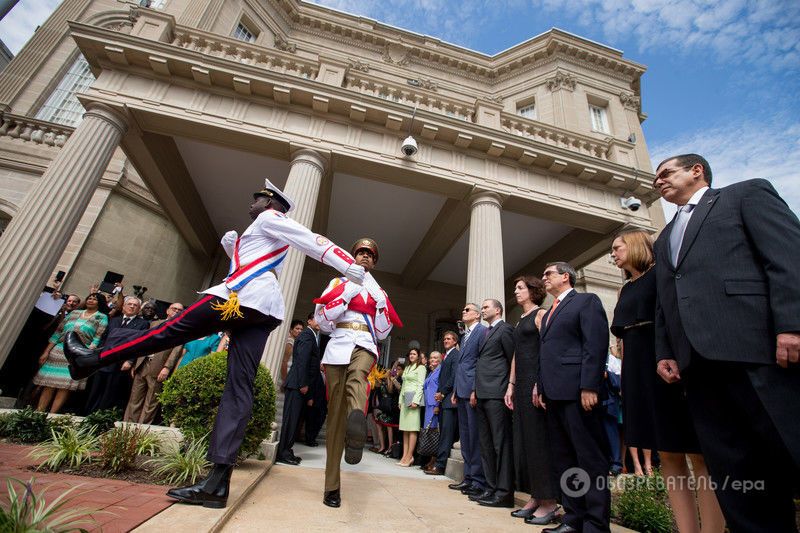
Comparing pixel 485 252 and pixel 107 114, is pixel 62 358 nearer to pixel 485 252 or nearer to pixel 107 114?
pixel 107 114

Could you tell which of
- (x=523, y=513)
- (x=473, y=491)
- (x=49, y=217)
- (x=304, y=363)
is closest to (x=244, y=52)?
(x=49, y=217)

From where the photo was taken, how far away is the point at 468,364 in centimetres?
482

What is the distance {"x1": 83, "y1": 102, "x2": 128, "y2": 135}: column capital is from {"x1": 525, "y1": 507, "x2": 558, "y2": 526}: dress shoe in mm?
9671

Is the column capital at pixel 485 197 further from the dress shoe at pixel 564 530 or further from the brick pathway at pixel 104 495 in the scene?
the brick pathway at pixel 104 495

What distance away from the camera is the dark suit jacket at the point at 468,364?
4.73 metres

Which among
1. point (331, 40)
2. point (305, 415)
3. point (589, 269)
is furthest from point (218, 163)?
point (589, 269)

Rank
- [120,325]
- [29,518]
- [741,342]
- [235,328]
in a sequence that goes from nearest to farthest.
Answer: [29,518] < [741,342] < [235,328] < [120,325]

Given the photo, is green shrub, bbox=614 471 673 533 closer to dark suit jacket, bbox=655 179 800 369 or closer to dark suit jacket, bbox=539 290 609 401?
dark suit jacket, bbox=539 290 609 401

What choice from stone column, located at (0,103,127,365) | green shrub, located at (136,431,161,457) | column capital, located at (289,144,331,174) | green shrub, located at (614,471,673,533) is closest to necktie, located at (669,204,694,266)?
green shrub, located at (614,471,673,533)

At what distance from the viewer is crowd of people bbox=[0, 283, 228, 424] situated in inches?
217

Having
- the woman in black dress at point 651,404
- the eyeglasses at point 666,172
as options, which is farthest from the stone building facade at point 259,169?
the eyeglasses at point 666,172

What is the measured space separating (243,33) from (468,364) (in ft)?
57.7

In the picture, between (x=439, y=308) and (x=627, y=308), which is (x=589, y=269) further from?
(x=627, y=308)

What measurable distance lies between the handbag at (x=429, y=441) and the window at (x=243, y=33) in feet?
56.4
